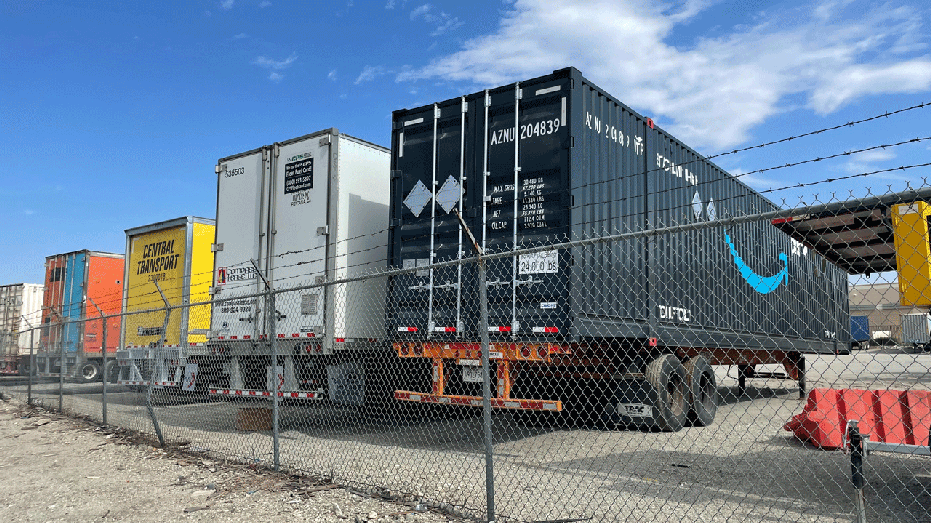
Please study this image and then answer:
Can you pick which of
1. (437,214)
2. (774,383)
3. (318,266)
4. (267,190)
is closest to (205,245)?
(267,190)

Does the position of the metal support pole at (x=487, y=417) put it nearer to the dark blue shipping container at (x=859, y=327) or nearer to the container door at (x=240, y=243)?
the container door at (x=240, y=243)

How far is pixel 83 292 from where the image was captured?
19391 mm

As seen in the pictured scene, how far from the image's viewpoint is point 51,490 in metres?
5.89

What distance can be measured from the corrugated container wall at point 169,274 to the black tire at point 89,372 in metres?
4.32

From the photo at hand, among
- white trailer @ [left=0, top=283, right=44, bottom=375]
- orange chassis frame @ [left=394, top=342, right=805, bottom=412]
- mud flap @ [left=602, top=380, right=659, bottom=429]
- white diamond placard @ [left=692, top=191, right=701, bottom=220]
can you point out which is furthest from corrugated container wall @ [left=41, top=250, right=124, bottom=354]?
white diamond placard @ [left=692, top=191, right=701, bottom=220]

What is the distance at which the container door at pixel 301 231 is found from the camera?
9.22 meters

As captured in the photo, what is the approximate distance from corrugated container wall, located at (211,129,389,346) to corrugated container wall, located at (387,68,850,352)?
90 centimetres

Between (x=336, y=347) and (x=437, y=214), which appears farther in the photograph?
(x=336, y=347)

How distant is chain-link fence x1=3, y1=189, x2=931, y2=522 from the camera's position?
5.20 meters

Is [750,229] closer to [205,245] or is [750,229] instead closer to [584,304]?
[584,304]

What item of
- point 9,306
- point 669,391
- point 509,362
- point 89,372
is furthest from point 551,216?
point 9,306

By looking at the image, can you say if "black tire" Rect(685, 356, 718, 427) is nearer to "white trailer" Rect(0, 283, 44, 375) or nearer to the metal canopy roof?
the metal canopy roof

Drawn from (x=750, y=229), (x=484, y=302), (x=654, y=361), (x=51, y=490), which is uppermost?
(x=750, y=229)

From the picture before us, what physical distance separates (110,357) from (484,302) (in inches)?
672
